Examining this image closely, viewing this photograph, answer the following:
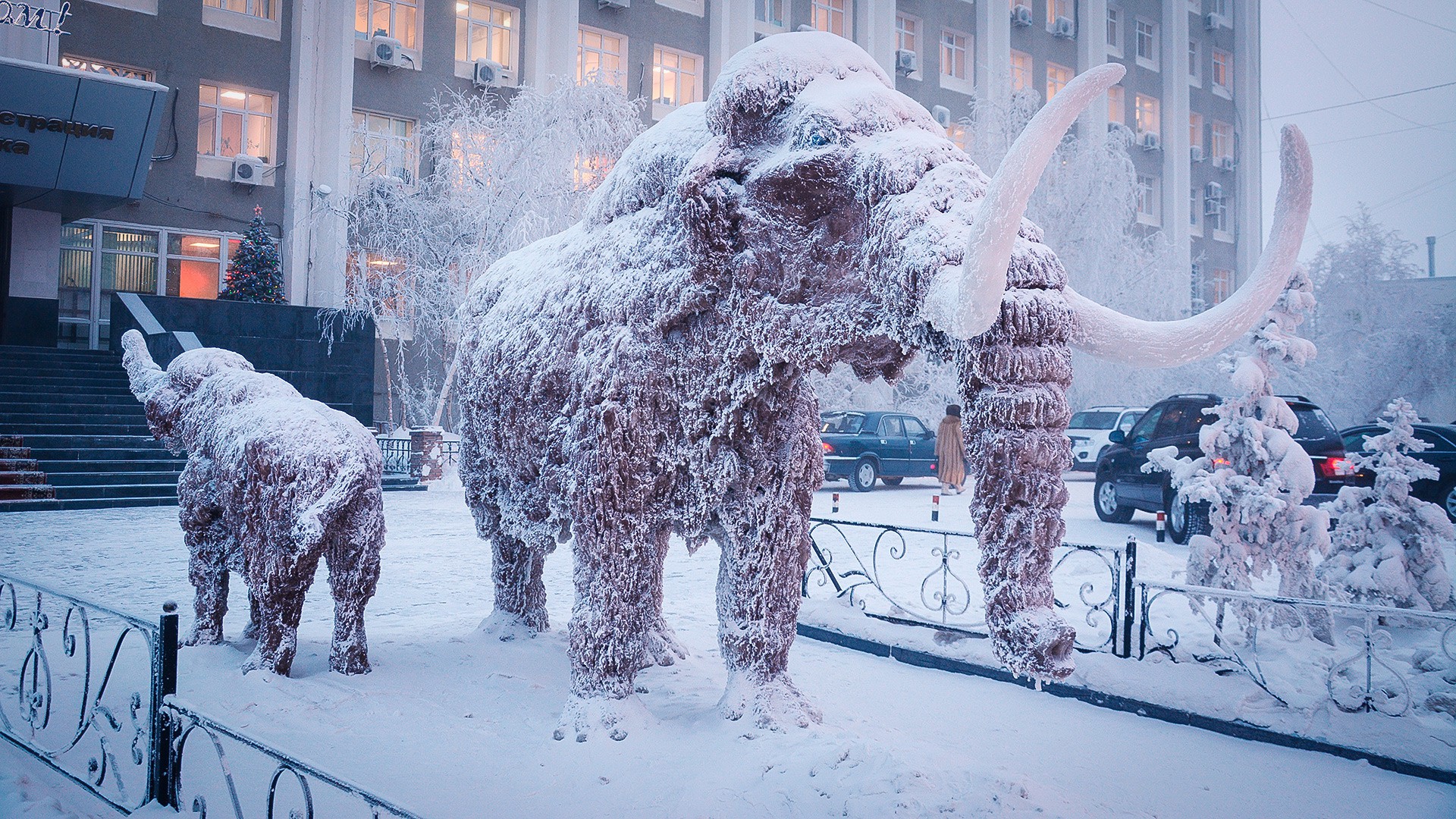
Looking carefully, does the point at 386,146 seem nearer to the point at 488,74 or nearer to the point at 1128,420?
the point at 488,74

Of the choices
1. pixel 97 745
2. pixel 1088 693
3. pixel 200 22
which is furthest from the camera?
pixel 200 22

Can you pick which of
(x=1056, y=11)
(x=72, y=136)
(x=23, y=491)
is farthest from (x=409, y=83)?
(x=1056, y=11)

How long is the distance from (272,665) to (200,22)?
1029 cm

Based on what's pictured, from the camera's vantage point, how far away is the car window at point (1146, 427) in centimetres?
1039

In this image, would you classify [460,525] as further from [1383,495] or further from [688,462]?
[1383,495]

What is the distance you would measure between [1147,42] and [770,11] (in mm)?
3221

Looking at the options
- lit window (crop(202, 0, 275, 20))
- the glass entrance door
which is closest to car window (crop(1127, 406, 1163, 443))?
lit window (crop(202, 0, 275, 20))

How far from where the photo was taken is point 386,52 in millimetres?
13875

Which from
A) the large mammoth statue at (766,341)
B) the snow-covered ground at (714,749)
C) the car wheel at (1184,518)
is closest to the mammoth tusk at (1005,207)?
the large mammoth statue at (766,341)

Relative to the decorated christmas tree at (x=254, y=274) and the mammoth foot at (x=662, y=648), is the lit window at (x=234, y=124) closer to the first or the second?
the decorated christmas tree at (x=254, y=274)

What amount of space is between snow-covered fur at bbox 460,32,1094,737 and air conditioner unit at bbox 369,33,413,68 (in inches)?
456

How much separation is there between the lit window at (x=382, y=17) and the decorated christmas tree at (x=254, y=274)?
3313mm

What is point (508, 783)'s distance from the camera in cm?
296

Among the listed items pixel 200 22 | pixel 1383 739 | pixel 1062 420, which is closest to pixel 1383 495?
pixel 1383 739
